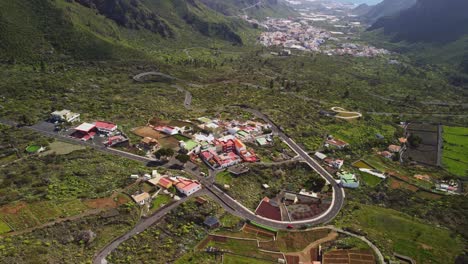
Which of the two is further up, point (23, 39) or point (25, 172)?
point (23, 39)

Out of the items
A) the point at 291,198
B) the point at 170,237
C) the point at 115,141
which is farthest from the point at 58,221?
the point at 291,198

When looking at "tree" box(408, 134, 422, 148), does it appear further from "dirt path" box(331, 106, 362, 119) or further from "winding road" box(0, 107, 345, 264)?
"winding road" box(0, 107, 345, 264)

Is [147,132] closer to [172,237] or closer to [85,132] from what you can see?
[85,132]

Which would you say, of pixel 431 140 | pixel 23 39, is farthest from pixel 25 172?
pixel 431 140

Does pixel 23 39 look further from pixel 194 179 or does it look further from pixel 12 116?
pixel 194 179

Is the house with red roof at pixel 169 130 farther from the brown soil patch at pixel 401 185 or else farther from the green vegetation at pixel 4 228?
the brown soil patch at pixel 401 185

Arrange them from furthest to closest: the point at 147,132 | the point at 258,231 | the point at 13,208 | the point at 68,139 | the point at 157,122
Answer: the point at 157,122
the point at 147,132
the point at 68,139
the point at 258,231
the point at 13,208
